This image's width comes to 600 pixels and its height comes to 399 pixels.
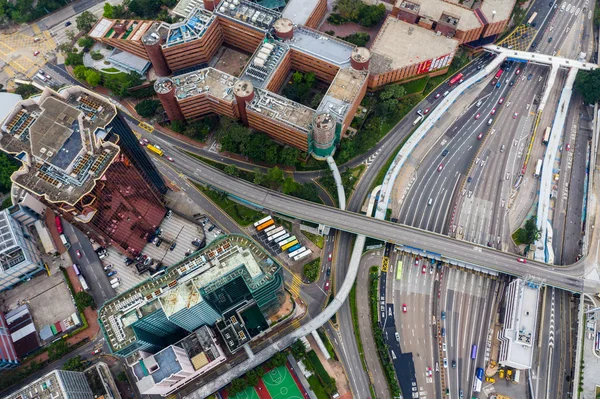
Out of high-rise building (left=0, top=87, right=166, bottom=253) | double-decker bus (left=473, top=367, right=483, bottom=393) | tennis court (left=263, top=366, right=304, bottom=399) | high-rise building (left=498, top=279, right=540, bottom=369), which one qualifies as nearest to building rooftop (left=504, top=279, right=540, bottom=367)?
high-rise building (left=498, top=279, right=540, bottom=369)

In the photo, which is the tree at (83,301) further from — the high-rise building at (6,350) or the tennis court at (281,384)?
the tennis court at (281,384)

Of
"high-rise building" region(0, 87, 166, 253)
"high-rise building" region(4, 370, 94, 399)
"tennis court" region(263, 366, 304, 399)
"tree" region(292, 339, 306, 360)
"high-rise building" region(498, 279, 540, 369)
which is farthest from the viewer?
"tree" region(292, 339, 306, 360)

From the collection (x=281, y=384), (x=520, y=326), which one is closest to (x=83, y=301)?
(x=281, y=384)

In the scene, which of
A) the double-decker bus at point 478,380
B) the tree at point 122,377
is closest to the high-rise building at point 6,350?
the tree at point 122,377

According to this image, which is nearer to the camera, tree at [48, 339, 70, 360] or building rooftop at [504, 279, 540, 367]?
building rooftop at [504, 279, 540, 367]

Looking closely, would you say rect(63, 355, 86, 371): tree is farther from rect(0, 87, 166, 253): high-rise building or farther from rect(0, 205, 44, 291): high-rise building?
rect(0, 87, 166, 253): high-rise building

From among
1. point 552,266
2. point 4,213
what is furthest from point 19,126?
point 552,266

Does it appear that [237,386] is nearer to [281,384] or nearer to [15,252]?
[281,384]

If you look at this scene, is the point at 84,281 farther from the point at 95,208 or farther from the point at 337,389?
the point at 337,389
